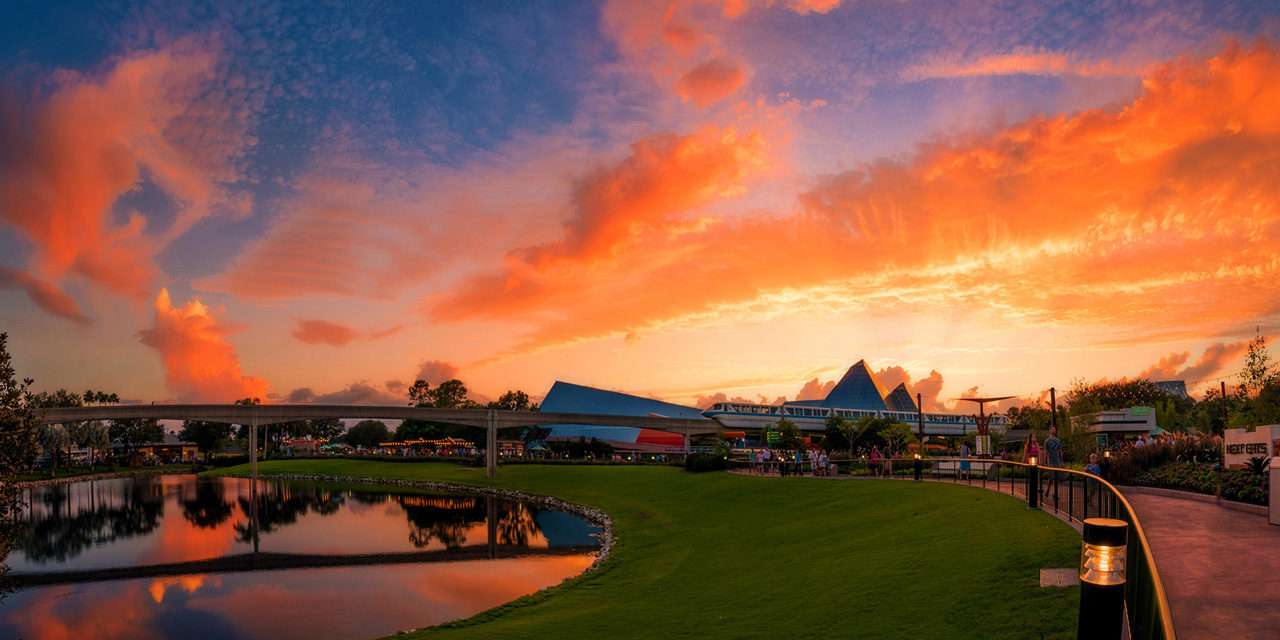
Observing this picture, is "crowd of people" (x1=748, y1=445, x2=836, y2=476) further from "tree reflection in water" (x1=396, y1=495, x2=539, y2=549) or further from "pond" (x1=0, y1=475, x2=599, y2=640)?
"tree reflection in water" (x1=396, y1=495, x2=539, y2=549)

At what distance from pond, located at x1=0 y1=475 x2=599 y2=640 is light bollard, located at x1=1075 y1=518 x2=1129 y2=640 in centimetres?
2325

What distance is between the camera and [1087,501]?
18453 mm

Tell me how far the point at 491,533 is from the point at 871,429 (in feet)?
214

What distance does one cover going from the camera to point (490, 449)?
92125 millimetres

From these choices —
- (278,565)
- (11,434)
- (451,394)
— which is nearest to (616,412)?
(451,394)

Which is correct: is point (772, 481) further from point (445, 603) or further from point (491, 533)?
point (445, 603)

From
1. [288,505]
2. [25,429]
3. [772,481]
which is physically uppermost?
[25,429]

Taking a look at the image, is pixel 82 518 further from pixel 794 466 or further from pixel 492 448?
pixel 794 466

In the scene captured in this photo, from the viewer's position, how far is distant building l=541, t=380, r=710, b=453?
159 m

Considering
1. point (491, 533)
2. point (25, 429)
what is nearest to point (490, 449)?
point (491, 533)

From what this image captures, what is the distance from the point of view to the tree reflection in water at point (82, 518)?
1828 inches

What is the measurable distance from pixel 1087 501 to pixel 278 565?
3476cm

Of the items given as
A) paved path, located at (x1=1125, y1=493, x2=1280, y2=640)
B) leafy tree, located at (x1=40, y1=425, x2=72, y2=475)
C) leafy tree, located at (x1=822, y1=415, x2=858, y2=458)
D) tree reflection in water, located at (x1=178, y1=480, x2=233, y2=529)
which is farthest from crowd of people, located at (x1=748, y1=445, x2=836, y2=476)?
leafy tree, located at (x1=40, y1=425, x2=72, y2=475)

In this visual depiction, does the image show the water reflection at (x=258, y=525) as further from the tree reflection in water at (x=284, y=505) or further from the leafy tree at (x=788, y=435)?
the leafy tree at (x=788, y=435)
